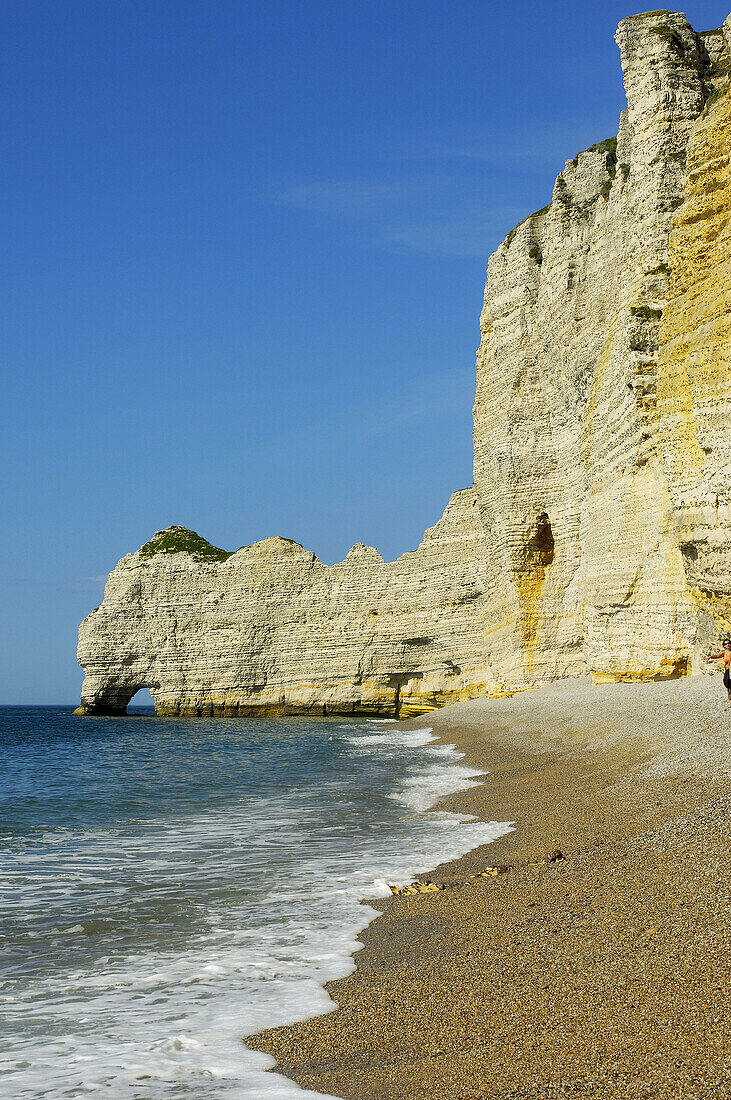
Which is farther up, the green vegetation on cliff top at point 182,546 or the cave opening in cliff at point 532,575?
the green vegetation on cliff top at point 182,546

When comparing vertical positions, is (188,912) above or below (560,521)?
below

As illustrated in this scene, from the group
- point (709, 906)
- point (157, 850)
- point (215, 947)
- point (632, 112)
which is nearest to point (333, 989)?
point (215, 947)

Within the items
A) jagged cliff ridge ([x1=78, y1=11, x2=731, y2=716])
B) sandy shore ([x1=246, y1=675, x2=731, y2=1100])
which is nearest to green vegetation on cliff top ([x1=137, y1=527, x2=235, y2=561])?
jagged cliff ridge ([x1=78, y1=11, x2=731, y2=716])

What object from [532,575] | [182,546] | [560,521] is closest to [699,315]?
[560,521]

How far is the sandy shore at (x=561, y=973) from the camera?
2881 mm

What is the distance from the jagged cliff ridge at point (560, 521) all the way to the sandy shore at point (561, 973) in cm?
763

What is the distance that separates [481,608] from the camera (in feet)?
116

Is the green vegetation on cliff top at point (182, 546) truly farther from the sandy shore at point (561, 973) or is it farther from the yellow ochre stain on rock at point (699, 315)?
the sandy shore at point (561, 973)

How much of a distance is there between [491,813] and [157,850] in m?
3.58

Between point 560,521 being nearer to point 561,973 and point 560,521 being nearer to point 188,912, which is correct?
point 188,912

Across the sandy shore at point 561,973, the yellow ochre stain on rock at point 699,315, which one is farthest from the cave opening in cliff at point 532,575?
the sandy shore at point 561,973

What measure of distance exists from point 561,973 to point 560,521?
23611 millimetres

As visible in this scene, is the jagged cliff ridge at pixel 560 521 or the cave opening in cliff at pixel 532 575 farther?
Result: the cave opening in cliff at pixel 532 575

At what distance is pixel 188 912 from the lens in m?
5.98
